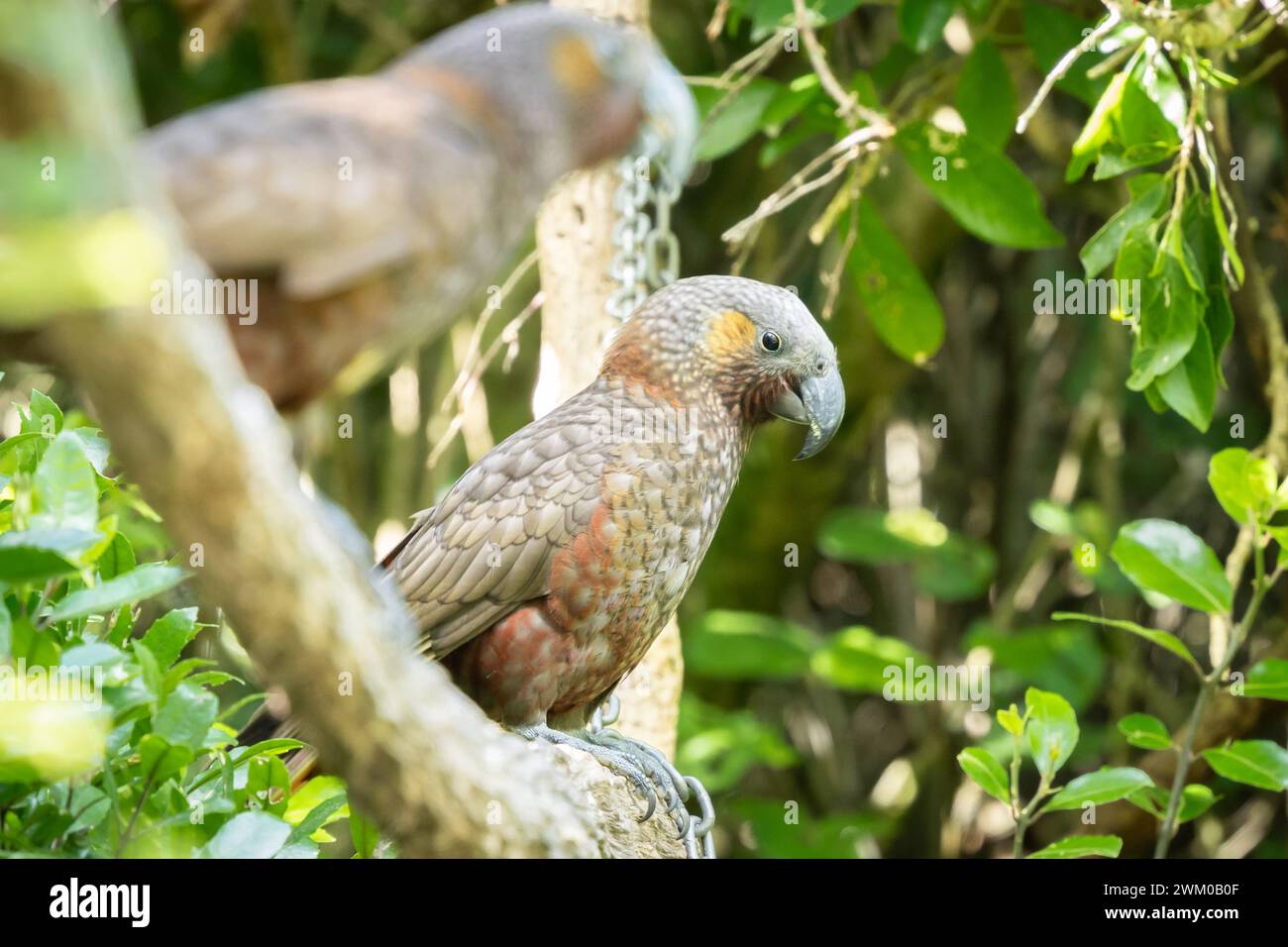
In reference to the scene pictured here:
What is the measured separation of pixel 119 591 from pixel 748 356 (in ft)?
4.69

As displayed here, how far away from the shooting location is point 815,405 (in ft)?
9.12

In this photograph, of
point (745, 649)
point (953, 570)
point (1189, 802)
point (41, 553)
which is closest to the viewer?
point (41, 553)

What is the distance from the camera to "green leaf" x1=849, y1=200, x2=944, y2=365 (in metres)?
3.56

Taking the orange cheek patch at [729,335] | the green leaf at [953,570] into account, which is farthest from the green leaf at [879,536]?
the orange cheek patch at [729,335]

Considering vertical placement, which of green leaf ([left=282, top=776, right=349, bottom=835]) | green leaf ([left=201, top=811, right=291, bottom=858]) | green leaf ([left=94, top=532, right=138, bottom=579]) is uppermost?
green leaf ([left=94, top=532, right=138, bottom=579])

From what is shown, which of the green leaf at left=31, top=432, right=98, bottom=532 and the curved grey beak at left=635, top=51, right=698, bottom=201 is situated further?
the curved grey beak at left=635, top=51, right=698, bottom=201

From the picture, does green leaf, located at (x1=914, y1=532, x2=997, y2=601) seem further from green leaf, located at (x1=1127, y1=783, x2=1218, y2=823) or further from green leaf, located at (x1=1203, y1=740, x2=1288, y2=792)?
green leaf, located at (x1=1203, y1=740, x2=1288, y2=792)

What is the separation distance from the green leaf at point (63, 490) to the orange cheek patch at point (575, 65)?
957mm

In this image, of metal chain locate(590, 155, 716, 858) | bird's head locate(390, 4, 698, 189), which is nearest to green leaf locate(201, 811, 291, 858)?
bird's head locate(390, 4, 698, 189)

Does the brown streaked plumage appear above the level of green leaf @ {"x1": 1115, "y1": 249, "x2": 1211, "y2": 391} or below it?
below

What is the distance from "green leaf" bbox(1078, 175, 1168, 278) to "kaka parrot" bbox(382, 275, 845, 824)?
0.56 m

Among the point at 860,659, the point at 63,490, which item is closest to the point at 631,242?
the point at 63,490

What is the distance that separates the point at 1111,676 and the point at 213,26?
4383mm

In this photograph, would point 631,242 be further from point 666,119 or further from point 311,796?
point 311,796
